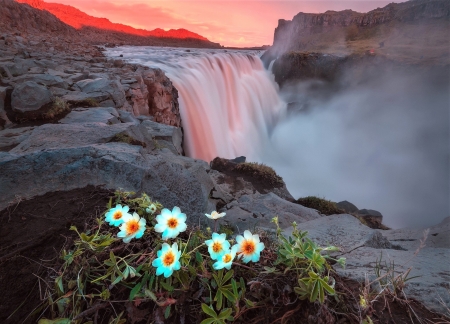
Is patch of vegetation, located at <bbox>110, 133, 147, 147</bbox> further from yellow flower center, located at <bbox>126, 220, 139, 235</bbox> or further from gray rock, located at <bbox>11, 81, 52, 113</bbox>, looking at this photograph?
yellow flower center, located at <bbox>126, 220, 139, 235</bbox>

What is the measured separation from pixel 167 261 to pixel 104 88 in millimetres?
6600

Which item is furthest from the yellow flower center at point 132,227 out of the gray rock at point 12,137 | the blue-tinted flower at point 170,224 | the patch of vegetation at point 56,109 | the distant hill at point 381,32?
the distant hill at point 381,32

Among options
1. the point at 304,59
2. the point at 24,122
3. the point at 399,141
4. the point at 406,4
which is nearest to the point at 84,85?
the point at 24,122

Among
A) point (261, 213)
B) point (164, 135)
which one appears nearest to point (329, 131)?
point (164, 135)

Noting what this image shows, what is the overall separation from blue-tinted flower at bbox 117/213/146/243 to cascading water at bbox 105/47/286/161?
826cm

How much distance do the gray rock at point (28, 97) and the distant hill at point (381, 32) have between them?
95.8 ft

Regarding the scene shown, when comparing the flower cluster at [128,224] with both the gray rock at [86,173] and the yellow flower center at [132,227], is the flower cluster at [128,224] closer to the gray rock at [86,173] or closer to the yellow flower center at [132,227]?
the yellow flower center at [132,227]

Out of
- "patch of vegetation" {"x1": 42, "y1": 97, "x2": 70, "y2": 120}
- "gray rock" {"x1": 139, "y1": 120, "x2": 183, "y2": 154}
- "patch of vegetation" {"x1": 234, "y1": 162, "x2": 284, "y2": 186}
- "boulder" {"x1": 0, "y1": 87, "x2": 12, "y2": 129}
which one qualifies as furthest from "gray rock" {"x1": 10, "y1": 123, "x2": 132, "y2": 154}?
"patch of vegetation" {"x1": 234, "y1": 162, "x2": 284, "y2": 186}

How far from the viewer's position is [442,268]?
215cm

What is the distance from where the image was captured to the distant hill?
98.3 ft

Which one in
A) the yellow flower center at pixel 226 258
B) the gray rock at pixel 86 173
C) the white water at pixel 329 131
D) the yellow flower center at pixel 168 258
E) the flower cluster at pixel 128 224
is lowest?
the white water at pixel 329 131

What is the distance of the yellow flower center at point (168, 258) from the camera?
1096mm

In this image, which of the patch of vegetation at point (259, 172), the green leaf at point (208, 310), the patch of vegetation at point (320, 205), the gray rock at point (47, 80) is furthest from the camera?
the patch of vegetation at point (259, 172)

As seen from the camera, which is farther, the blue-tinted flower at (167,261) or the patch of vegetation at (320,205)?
the patch of vegetation at (320,205)
